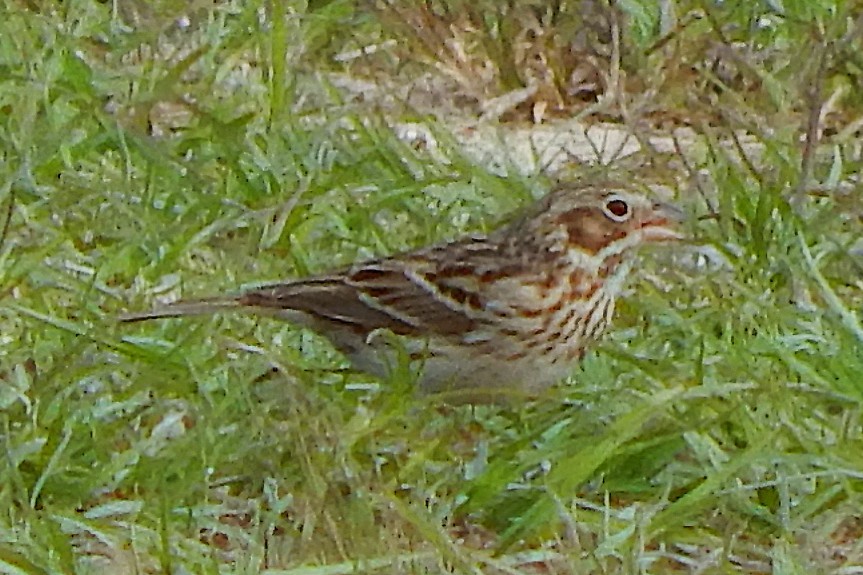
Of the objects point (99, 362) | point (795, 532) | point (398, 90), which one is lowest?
point (795, 532)

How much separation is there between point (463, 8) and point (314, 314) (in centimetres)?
220

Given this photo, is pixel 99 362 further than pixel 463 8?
No

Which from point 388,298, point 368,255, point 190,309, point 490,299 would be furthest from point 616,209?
point 190,309

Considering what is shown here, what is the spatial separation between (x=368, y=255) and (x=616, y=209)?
2.19 feet

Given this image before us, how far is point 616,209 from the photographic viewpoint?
13.2 feet

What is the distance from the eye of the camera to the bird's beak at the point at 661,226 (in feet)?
13.3

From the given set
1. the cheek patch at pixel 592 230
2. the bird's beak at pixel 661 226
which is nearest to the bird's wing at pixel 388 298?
the cheek patch at pixel 592 230

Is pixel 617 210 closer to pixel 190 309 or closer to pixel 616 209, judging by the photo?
Answer: pixel 616 209

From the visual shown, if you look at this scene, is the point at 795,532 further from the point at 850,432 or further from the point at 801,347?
the point at 801,347

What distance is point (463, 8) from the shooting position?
5.94 meters

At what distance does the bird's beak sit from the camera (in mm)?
4051

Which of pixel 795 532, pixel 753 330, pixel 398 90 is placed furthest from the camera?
pixel 398 90

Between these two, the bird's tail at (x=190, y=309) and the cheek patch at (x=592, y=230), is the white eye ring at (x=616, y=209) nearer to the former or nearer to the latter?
the cheek patch at (x=592, y=230)

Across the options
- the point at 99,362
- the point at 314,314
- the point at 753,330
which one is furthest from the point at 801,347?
the point at 99,362
